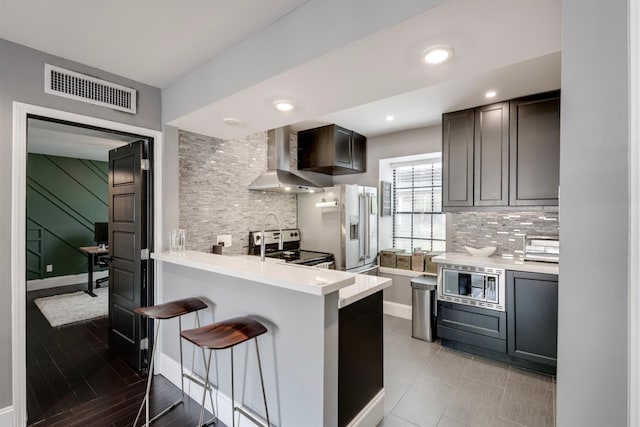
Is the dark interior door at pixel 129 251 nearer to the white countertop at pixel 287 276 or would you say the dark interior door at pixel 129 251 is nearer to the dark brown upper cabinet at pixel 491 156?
the white countertop at pixel 287 276

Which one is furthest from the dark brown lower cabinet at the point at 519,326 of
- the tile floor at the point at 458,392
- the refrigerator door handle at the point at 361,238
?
the refrigerator door handle at the point at 361,238

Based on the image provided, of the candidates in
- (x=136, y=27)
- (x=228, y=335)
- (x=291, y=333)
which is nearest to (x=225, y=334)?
(x=228, y=335)

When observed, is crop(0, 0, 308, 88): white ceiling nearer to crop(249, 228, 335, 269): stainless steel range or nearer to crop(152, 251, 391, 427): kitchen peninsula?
crop(152, 251, 391, 427): kitchen peninsula

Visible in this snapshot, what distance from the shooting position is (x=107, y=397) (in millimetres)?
2346

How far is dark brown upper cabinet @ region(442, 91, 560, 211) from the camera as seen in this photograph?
9.40 ft

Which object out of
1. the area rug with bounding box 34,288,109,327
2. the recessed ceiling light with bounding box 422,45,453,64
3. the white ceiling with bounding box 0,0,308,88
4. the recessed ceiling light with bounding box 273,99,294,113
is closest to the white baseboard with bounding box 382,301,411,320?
the recessed ceiling light with bounding box 273,99,294,113

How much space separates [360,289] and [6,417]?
2467mm

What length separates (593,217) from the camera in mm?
876

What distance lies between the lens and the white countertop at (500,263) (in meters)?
2.75

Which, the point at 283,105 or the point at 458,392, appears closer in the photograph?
the point at 283,105

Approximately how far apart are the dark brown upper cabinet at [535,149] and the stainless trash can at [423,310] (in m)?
1.31

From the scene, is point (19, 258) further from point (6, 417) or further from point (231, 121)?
point (231, 121)

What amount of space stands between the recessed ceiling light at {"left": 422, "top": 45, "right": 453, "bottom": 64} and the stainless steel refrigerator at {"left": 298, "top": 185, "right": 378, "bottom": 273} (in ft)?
8.18
